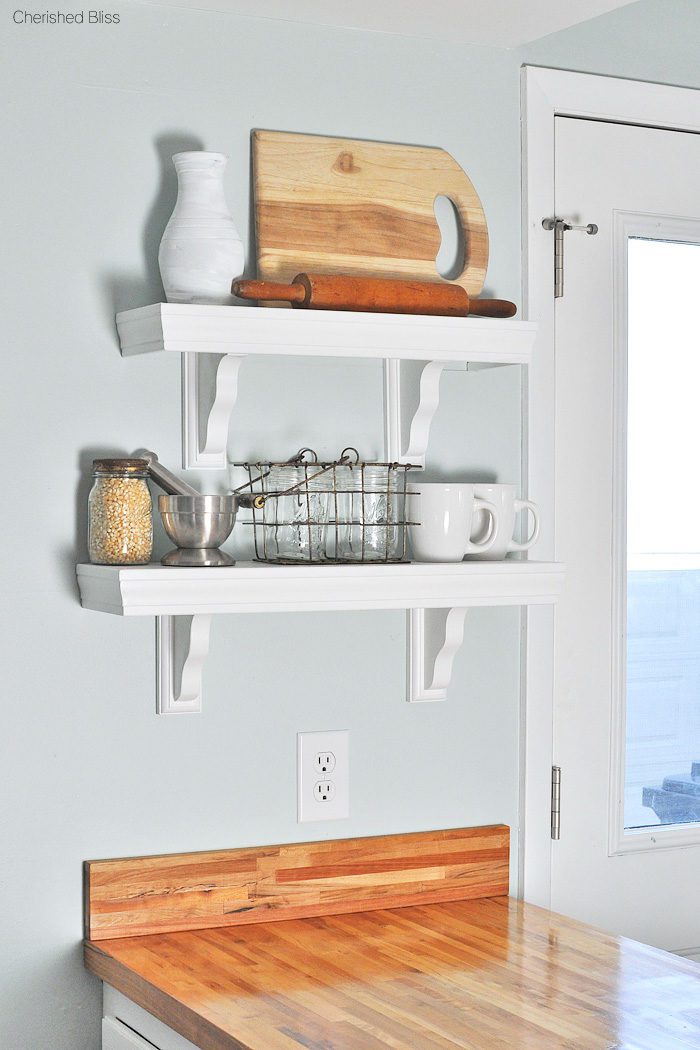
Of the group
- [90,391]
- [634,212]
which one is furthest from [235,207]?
[634,212]

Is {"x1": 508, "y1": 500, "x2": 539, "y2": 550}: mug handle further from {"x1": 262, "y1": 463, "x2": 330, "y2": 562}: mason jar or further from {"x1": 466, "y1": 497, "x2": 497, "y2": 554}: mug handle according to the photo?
{"x1": 262, "y1": 463, "x2": 330, "y2": 562}: mason jar

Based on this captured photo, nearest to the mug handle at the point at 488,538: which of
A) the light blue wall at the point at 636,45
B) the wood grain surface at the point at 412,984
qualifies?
the wood grain surface at the point at 412,984

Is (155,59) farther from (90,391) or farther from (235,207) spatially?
(90,391)

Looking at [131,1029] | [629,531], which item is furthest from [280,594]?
[629,531]

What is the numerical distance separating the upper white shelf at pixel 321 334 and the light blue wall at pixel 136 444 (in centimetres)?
11

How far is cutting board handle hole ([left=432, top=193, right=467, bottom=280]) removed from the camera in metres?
1.82

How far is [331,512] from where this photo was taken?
64.2 inches

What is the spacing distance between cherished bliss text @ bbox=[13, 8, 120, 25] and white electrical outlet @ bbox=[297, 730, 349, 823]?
0.97 metres

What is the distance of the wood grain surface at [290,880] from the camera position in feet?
5.31

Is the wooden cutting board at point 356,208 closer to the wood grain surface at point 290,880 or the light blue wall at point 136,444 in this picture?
the light blue wall at point 136,444

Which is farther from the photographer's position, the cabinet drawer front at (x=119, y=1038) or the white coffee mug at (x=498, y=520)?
the white coffee mug at (x=498, y=520)

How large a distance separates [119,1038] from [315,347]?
0.88 metres

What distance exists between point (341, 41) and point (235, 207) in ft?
0.92

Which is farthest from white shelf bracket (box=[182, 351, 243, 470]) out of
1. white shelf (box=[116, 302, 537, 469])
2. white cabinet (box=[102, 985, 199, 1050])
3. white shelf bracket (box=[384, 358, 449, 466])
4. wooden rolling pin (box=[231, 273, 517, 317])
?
white cabinet (box=[102, 985, 199, 1050])
